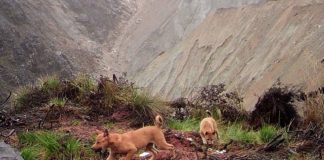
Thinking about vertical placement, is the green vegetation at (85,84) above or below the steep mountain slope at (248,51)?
below

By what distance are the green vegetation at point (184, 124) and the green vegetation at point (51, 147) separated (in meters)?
2.82

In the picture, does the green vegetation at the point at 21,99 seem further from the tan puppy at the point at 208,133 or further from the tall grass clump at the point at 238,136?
the tan puppy at the point at 208,133

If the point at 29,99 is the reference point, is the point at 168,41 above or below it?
above

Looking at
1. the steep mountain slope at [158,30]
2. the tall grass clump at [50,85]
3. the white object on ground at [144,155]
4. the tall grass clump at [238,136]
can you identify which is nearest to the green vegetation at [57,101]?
the tall grass clump at [50,85]

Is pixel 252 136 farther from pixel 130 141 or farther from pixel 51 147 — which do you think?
pixel 51 147

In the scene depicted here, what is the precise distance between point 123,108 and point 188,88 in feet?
49.0

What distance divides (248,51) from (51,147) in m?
19.1

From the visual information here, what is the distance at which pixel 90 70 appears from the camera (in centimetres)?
3584

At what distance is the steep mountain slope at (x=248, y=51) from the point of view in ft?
70.5

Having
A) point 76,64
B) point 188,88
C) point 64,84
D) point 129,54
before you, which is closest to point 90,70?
point 76,64

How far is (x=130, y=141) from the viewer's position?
7.05 m

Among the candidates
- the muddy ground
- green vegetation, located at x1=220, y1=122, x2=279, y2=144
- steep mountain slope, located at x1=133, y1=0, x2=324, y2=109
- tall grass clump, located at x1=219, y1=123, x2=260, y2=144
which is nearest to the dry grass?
green vegetation, located at x1=220, y1=122, x2=279, y2=144

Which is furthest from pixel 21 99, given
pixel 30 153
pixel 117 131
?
pixel 30 153

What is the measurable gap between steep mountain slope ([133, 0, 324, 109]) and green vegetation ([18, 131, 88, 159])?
→ 11.6 m
